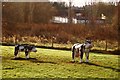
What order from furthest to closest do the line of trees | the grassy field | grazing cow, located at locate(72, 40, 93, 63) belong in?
the line of trees → grazing cow, located at locate(72, 40, 93, 63) → the grassy field

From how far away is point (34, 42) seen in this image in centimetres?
364

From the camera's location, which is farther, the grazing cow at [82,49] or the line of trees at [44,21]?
the line of trees at [44,21]

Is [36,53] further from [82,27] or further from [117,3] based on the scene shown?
[117,3]

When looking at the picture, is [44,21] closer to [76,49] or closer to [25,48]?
[25,48]

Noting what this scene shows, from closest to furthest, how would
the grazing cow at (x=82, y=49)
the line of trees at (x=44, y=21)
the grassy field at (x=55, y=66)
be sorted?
the grassy field at (x=55, y=66)
the grazing cow at (x=82, y=49)
the line of trees at (x=44, y=21)

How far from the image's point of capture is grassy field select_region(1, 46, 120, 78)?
3.10 metres

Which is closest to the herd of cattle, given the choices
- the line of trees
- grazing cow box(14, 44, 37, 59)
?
grazing cow box(14, 44, 37, 59)

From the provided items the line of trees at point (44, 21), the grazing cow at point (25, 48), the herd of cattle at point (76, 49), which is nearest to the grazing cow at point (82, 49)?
the herd of cattle at point (76, 49)

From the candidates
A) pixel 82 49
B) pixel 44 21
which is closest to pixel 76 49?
pixel 82 49

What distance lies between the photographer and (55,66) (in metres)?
3.33

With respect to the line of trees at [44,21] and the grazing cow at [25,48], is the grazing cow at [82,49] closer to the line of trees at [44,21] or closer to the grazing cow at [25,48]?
the line of trees at [44,21]

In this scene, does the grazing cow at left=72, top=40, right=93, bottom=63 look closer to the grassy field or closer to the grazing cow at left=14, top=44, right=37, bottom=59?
the grassy field

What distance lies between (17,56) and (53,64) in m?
0.51

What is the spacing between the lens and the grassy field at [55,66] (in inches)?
122
